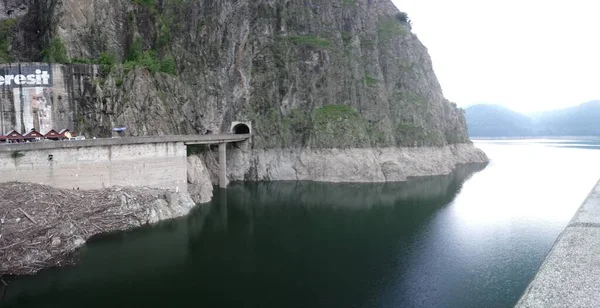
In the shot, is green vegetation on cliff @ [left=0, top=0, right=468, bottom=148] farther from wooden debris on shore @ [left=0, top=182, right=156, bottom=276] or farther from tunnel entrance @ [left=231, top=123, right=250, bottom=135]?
wooden debris on shore @ [left=0, top=182, right=156, bottom=276]

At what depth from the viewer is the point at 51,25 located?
200 feet

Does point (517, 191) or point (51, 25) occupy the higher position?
point (51, 25)

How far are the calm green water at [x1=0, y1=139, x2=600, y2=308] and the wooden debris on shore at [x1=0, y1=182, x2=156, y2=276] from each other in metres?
1.78

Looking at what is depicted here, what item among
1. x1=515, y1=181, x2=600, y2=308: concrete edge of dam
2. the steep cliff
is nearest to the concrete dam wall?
the steep cliff

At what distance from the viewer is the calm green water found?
25734 mm

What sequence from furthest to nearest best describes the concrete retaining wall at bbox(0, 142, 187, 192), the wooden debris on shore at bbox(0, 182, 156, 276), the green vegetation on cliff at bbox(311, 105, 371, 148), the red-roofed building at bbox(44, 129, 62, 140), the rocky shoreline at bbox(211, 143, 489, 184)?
1. the green vegetation on cliff at bbox(311, 105, 371, 148)
2. the rocky shoreline at bbox(211, 143, 489, 184)
3. the red-roofed building at bbox(44, 129, 62, 140)
4. the concrete retaining wall at bbox(0, 142, 187, 192)
5. the wooden debris on shore at bbox(0, 182, 156, 276)

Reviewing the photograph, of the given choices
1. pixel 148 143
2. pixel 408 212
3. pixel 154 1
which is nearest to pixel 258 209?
pixel 148 143

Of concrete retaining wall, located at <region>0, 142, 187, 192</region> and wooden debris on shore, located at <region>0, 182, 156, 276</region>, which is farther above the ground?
concrete retaining wall, located at <region>0, 142, 187, 192</region>

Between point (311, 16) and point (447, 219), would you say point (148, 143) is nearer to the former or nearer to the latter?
point (447, 219)

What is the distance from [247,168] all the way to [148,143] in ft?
94.6

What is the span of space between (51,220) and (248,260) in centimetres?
1745

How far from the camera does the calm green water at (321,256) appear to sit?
25734 mm

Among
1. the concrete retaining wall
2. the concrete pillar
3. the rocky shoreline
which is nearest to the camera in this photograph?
the concrete retaining wall

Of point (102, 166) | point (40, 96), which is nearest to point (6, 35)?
point (40, 96)
